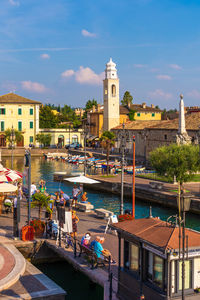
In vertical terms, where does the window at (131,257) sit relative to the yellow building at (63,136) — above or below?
below

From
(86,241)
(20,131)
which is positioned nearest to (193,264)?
(86,241)

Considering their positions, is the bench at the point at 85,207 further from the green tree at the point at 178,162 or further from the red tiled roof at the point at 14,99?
the red tiled roof at the point at 14,99

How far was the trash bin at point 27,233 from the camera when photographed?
50.4ft

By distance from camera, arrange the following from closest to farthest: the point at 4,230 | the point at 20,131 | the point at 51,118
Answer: the point at 4,230, the point at 20,131, the point at 51,118

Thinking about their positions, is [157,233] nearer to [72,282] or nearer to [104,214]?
[72,282]

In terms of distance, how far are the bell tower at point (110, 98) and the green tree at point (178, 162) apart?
56.4m

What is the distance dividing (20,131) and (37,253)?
2862 inches

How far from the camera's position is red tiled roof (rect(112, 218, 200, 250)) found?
28.2 feet

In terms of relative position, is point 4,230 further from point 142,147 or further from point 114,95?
point 114,95

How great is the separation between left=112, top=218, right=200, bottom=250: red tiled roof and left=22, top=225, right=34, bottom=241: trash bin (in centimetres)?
615

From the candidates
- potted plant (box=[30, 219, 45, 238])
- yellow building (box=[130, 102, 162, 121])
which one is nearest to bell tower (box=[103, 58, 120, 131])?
yellow building (box=[130, 102, 162, 121])

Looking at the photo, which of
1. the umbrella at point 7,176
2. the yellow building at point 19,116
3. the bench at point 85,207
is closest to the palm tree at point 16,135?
the yellow building at point 19,116

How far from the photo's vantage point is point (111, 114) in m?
88.5

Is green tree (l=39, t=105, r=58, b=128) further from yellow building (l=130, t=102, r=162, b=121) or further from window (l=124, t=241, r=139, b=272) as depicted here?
window (l=124, t=241, r=139, b=272)
